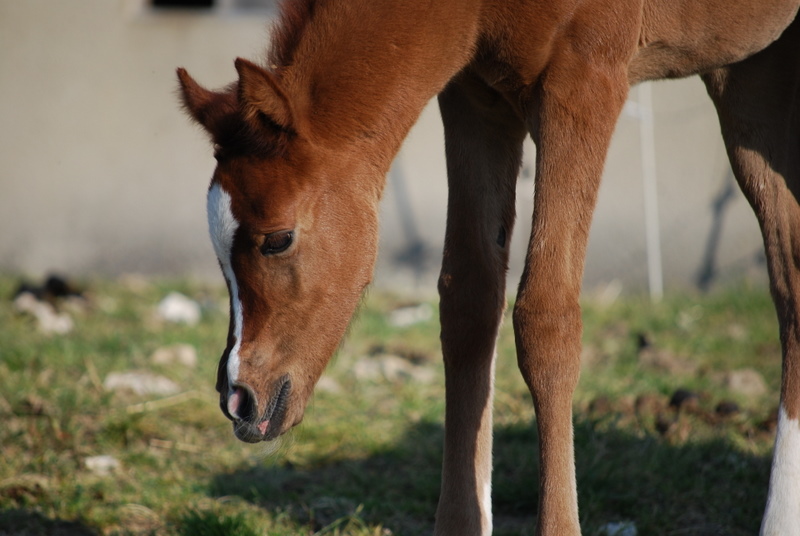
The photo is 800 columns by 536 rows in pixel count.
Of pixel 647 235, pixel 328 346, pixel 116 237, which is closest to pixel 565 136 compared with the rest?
pixel 328 346

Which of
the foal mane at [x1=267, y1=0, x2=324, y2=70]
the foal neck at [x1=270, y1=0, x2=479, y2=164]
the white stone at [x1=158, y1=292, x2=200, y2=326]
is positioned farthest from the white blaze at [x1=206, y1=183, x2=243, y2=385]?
the white stone at [x1=158, y1=292, x2=200, y2=326]

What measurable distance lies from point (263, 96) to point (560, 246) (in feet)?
2.94

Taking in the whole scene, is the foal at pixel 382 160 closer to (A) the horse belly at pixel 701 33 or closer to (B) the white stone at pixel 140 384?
(A) the horse belly at pixel 701 33

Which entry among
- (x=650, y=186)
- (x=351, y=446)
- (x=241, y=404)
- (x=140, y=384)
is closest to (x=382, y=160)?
(x=241, y=404)

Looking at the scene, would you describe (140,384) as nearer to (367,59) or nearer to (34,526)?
(34,526)

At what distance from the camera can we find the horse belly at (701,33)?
2602 mm

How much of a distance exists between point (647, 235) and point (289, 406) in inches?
196

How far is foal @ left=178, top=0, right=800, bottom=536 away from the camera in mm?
2205

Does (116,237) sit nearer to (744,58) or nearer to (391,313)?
(391,313)

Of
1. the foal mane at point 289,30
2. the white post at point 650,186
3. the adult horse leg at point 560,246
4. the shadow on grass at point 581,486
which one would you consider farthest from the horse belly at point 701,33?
the white post at point 650,186

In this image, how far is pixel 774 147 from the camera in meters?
3.03

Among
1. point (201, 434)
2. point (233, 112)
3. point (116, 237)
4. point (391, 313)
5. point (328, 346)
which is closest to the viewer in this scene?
point (233, 112)

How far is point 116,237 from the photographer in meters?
7.30

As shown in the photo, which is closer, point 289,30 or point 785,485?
point 289,30
